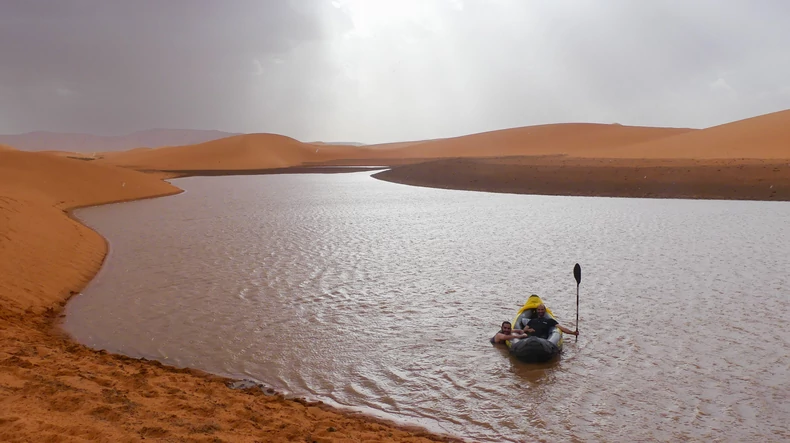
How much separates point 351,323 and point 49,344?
4.18 metres

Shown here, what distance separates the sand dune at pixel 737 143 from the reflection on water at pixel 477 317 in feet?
89.4

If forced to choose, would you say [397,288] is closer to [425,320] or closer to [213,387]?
[425,320]

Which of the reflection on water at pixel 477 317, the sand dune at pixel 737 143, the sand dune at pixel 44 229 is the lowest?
the reflection on water at pixel 477 317

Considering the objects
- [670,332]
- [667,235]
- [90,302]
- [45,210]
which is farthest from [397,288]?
[45,210]

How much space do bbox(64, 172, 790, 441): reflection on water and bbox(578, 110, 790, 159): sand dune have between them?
27239 millimetres

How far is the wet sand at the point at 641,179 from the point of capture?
26.9 m

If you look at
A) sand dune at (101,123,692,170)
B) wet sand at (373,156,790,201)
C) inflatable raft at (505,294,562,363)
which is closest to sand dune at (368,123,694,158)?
sand dune at (101,123,692,170)

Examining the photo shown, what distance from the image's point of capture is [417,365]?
24.0 feet

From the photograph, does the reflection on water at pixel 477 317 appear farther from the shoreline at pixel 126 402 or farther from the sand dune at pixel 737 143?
the sand dune at pixel 737 143

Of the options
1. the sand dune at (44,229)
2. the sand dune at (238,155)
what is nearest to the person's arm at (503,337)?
the sand dune at (44,229)

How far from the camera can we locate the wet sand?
88.2 ft

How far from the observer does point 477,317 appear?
9219 mm

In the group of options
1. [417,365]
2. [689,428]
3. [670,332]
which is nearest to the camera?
[689,428]

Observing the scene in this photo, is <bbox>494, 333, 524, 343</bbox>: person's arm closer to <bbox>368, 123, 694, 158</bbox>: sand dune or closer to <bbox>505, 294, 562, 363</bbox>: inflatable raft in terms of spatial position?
<bbox>505, 294, 562, 363</bbox>: inflatable raft
